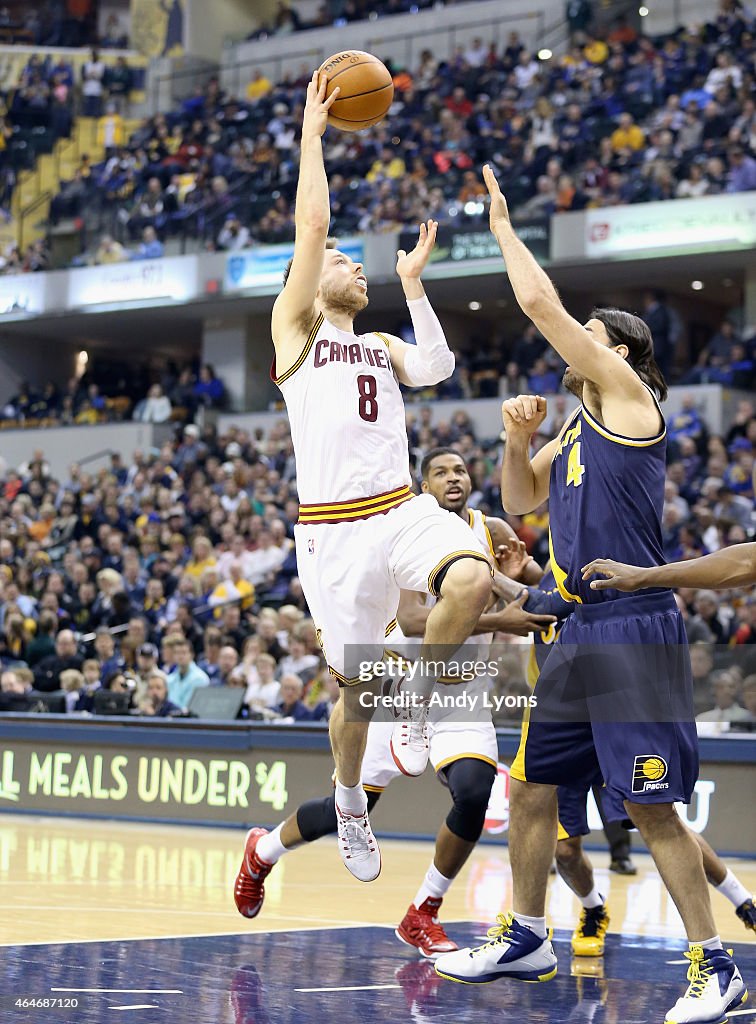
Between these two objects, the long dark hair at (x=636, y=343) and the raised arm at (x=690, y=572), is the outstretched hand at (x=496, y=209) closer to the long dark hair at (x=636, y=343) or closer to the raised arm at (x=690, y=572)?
the long dark hair at (x=636, y=343)

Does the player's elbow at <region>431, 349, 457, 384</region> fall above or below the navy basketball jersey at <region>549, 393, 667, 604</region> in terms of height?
above

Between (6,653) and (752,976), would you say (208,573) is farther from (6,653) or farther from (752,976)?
(752,976)

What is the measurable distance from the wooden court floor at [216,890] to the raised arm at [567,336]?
132 inches

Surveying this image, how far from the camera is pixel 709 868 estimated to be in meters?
6.57

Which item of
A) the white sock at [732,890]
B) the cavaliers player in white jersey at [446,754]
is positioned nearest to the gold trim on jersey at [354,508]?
the cavaliers player in white jersey at [446,754]

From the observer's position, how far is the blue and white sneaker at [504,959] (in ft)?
17.9

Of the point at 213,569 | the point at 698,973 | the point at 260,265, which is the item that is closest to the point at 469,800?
the point at 698,973

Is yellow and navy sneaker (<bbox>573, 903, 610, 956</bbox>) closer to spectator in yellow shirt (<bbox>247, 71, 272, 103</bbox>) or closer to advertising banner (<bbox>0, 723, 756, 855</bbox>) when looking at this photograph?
advertising banner (<bbox>0, 723, 756, 855</bbox>)

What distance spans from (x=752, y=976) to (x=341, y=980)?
179 cm

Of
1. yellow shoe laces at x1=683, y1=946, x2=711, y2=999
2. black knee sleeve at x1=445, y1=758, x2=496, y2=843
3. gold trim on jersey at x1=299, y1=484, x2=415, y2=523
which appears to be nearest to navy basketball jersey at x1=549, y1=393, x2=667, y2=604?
gold trim on jersey at x1=299, y1=484, x2=415, y2=523

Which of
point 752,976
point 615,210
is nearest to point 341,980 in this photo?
point 752,976

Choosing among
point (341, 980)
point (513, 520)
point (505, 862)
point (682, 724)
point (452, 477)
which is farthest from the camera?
point (513, 520)

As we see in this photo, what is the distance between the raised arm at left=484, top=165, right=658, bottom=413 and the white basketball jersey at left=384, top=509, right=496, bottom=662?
75.6 inches

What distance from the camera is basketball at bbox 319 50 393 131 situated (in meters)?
6.23
